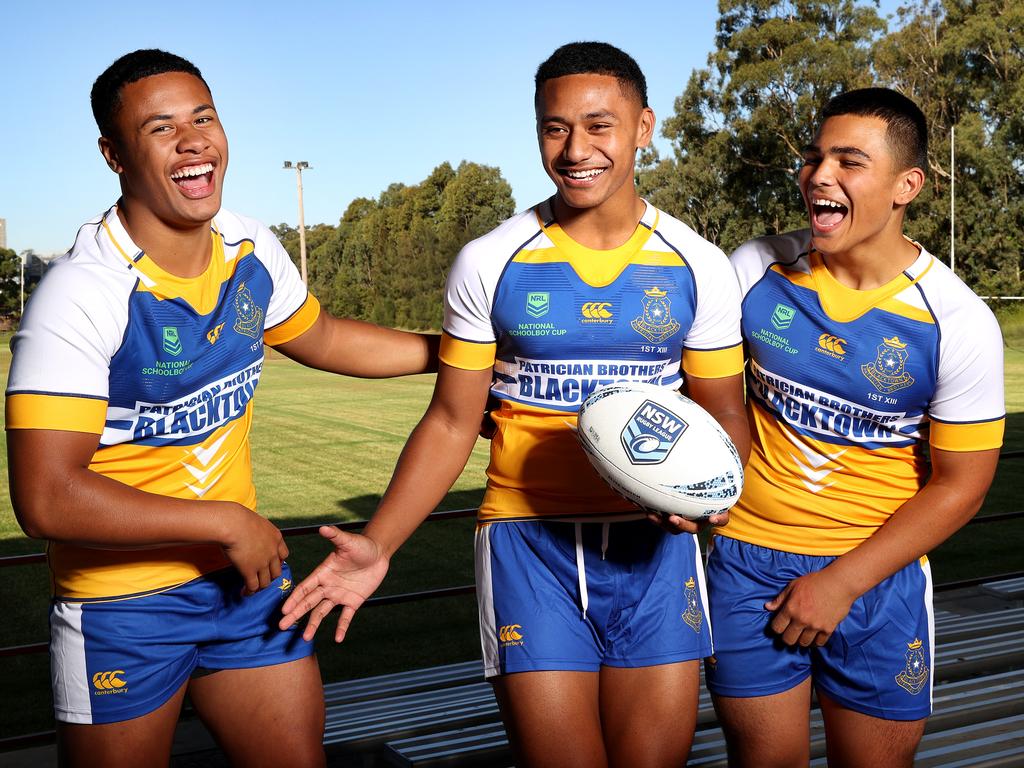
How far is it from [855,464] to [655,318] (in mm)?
741

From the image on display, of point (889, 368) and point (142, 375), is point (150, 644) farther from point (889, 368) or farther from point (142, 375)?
point (889, 368)

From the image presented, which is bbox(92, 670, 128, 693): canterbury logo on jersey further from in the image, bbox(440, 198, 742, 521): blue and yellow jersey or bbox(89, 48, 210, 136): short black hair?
bbox(89, 48, 210, 136): short black hair

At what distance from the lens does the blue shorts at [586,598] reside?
2727mm

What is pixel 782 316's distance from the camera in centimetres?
304

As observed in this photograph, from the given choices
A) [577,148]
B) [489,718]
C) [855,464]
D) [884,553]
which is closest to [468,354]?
[577,148]

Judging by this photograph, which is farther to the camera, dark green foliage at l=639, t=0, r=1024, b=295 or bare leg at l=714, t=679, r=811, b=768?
dark green foliage at l=639, t=0, r=1024, b=295

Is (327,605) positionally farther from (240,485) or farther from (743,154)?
(743,154)

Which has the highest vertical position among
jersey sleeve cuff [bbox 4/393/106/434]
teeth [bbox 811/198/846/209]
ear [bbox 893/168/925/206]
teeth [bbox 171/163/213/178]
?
teeth [bbox 171/163/213/178]

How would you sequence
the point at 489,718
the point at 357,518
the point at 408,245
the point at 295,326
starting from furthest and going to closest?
the point at 408,245, the point at 357,518, the point at 489,718, the point at 295,326

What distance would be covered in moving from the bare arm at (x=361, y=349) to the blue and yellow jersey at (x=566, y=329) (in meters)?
0.55

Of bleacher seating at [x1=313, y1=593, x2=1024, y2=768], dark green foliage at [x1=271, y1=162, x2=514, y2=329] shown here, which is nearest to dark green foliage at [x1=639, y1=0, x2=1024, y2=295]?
dark green foliage at [x1=271, y1=162, x2=514, y2=329]

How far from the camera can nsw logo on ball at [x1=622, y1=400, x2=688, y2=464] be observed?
101 inches

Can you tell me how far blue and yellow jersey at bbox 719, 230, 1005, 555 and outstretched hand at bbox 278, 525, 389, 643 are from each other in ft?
3.37

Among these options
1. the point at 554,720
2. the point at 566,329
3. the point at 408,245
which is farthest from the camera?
the point at 408,245
